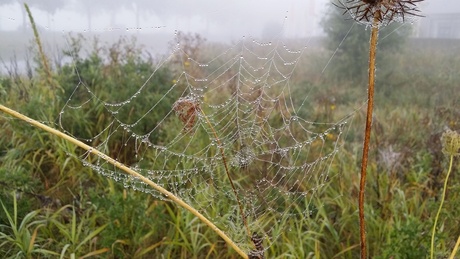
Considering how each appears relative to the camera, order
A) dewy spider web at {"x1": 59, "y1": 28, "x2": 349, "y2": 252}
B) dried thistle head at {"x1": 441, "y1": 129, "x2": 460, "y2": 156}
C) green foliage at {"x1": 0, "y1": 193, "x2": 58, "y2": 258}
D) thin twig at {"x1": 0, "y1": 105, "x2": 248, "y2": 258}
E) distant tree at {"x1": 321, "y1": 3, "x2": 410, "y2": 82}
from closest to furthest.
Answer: thin twig at {"x1": 0, "y1": 105, "x2": 248, "y2": 258}
dried thistle head at {"x1": 441, "y1": 129, "x2": 460, "y2": 156}
green foliage at {"x1": 0, "y1": 193, "x2": 58, "y2": 258}
dewy spider web at {"x1": 59, "y1": 28, "x2": 349, "y2": 252}
distant tree at {"x1": 321, "y1": 3, "x2": 410, "y2": 82}

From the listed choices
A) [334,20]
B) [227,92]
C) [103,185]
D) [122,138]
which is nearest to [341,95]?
[334,20]

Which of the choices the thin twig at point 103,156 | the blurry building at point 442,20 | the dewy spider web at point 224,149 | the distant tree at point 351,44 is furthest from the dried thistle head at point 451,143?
the distant tree at point 351,44

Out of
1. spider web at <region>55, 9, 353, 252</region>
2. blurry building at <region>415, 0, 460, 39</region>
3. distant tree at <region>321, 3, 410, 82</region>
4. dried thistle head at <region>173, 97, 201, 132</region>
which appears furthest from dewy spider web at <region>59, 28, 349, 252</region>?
distant tree at <region>321, 3, 410, 82</region>

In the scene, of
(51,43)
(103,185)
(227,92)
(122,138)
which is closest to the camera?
(103,185)

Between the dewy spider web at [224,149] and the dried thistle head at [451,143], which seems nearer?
the dried thistle head at [451,143]

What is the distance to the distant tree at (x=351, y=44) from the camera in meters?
5.37


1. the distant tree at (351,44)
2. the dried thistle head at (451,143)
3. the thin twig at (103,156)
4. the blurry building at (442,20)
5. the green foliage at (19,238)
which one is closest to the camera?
the thin twig at (103,156)

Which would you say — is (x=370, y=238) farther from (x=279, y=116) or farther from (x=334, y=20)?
(x=334, y=20)

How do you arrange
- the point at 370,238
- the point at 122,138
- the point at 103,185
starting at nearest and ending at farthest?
the point at 370,238, the point at 103,185, the point at 122,138

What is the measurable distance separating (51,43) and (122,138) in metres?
1.01

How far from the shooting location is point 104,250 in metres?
1.96

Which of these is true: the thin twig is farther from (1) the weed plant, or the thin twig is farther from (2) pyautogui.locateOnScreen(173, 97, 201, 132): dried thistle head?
(1) the weed plant

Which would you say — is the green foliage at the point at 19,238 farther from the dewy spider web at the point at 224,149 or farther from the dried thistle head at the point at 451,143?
the dried thistle head at the point at 451,143

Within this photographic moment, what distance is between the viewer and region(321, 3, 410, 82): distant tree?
211 inches
